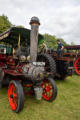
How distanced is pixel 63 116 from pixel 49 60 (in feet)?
8.36

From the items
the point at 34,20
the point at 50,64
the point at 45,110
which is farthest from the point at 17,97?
the point at 50,64

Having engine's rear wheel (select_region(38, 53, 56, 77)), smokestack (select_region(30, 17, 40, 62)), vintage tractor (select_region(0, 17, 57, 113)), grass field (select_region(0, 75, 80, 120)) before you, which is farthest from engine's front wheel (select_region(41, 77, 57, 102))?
engine's rear wheel (select_region(38, 53, 56, 77))

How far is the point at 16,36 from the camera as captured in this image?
181 inches

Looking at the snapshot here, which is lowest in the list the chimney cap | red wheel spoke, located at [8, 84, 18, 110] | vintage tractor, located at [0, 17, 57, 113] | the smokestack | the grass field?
the grass field

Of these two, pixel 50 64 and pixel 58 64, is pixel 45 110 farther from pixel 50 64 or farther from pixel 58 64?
pixel 58 64

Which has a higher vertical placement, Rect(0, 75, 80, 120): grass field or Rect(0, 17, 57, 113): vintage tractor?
Rect(0, 17, 57, 113): vintage tractor

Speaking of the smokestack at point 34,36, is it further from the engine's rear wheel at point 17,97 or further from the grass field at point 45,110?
the grass field at point 45,110

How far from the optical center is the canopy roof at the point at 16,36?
3971mm

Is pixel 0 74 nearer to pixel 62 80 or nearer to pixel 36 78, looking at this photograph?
pixel 36 78

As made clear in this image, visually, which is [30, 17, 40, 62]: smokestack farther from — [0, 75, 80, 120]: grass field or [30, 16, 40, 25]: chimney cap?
[0, 75, 80, 120]: grass field

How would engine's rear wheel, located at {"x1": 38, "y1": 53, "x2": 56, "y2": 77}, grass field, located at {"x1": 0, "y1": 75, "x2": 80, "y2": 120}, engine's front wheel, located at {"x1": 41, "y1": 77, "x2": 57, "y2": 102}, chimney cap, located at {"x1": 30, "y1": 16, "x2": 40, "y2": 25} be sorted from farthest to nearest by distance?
engine's rear wheel, located at {"x1": 38, "y1": 53, "x2": 56, "y2": 77} < chimney cap, located at {"x1": 30, "y1": 16, "x2": 40, "y2": 25} < engine's front wheel, located at {"x1": 41, "y1": 77, "x2": 57, "y2": 102} < grass field, located at {"x1": 0, "y1": 75, "x2": 80, "y2": 120}

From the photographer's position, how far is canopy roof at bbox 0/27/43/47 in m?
3.97

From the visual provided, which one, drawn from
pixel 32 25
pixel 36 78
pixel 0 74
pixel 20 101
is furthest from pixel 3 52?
pixel 20 101

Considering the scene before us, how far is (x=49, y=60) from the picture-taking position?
15.6ft
